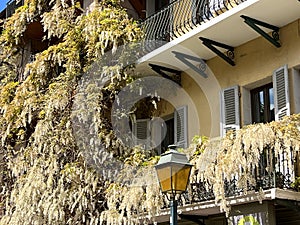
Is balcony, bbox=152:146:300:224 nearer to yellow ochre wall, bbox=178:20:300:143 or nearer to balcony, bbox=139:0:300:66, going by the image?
yellow ochre wall, bbox=178:20:300:143

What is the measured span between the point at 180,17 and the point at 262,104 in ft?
8.54

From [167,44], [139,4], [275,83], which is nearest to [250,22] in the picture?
[275,83]

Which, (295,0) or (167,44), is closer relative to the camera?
(295,0)

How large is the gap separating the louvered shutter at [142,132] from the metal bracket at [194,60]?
183 cm

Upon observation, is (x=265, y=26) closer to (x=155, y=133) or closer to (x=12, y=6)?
(x=155, y=133)

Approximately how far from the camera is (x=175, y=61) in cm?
1279

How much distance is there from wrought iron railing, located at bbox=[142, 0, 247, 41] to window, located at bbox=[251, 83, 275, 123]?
1.58 metres

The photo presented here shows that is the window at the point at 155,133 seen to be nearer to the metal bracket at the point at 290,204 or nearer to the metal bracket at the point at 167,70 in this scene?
the metal bracket at the point at 167,70

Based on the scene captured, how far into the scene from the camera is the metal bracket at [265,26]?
10781mm

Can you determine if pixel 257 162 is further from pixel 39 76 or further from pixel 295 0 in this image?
pixel 39 76

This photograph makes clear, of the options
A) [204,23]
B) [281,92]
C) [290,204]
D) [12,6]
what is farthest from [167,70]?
[12,6]

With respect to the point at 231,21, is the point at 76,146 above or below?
below


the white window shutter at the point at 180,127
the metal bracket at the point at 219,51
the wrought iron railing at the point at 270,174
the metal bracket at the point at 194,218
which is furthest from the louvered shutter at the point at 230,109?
the wrought iron railing at the point at 270,174

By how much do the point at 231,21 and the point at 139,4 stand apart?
15.3ft
